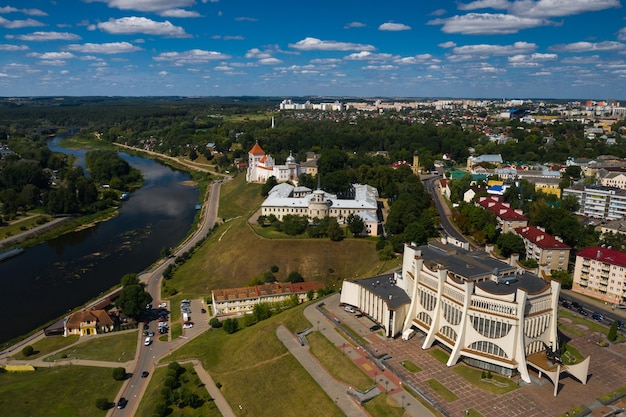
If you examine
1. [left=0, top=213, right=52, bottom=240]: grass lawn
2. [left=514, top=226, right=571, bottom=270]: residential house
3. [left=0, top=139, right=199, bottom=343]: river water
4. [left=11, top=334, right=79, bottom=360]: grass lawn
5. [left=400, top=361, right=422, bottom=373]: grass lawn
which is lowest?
[left=11, top=334, right=79, bottom=360]: grass lawn

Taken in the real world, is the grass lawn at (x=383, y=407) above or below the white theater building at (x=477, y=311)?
below

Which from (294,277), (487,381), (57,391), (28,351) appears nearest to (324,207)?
(294,277)

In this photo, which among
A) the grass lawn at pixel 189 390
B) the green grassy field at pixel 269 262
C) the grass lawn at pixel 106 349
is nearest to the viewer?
the grass lawn at pixel 189 390

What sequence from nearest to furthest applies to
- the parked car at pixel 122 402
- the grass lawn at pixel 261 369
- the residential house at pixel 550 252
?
the grass lawn at pixel 261 369 → the parked car at pixel 122 402 → the residential house at pixel 550 252

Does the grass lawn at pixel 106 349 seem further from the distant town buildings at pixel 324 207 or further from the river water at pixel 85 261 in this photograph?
the distant town buildings at pixel 324 207

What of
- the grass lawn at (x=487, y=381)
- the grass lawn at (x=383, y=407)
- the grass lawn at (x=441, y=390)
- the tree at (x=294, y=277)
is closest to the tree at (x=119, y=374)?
the grass lawn at (x=383, y=407)

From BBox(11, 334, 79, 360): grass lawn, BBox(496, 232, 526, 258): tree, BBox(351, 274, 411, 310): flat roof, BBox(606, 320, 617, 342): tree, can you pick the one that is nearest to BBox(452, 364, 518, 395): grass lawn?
BBox(351, 274, 411, 310): flat roof

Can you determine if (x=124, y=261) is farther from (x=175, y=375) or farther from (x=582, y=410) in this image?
(x=582, y=410)

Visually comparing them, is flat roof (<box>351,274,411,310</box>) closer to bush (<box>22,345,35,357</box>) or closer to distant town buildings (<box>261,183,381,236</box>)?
distant town buildings (<box>261,183,381,236</box>)
